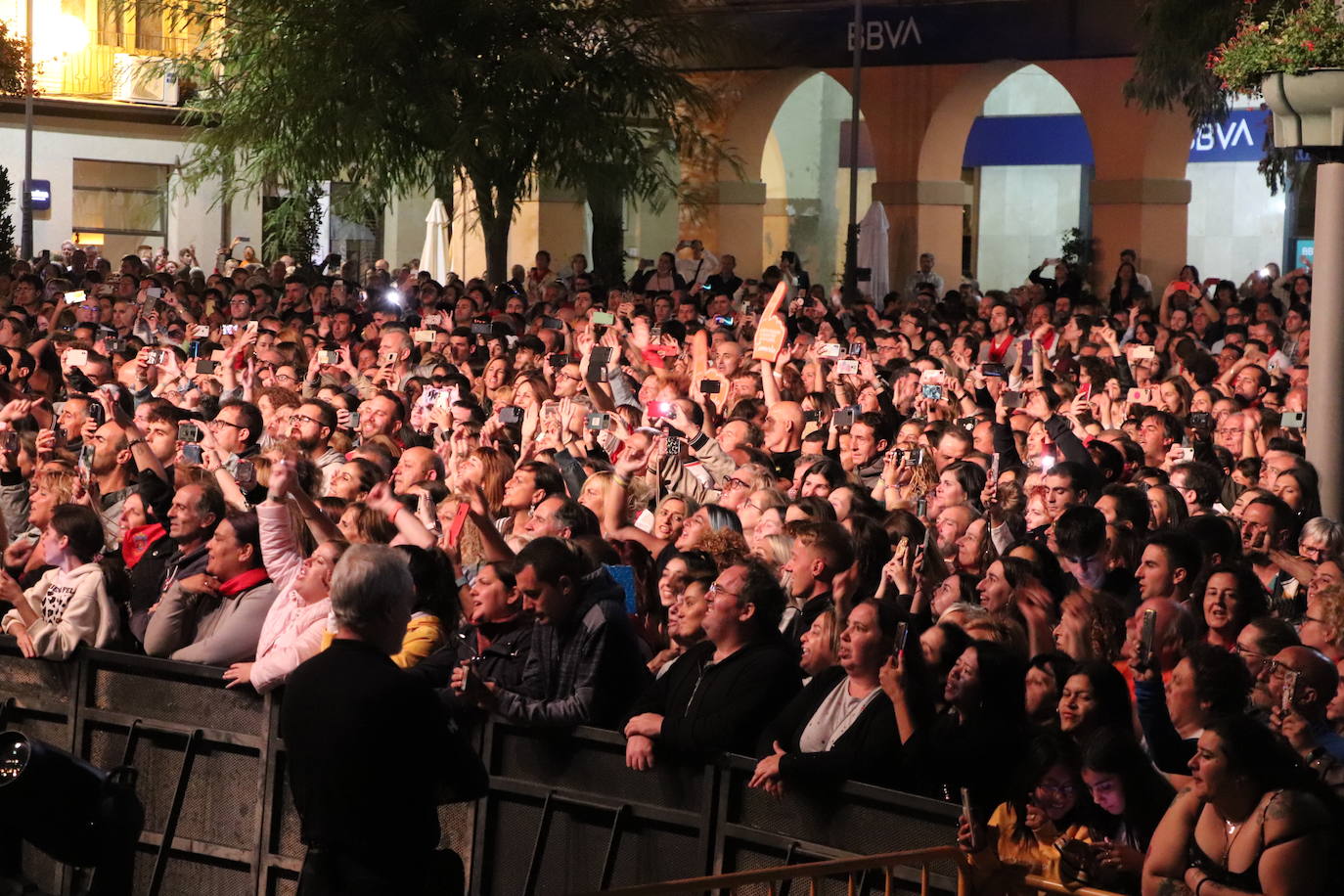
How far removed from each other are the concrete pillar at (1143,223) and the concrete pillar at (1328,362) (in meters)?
18.1

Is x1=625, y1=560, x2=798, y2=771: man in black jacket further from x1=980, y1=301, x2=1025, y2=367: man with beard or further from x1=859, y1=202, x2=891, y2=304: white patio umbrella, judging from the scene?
x1=859, y1=202, x2=891, y2=304: white patio umbrella

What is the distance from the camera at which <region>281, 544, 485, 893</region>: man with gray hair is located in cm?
568

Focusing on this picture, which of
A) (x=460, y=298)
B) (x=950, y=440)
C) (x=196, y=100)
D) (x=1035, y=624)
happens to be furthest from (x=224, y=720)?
(x=196, y=100)

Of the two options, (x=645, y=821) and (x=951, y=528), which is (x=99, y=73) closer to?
(x=951, y=528)

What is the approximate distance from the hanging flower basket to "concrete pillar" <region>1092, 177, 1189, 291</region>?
60.4 ft

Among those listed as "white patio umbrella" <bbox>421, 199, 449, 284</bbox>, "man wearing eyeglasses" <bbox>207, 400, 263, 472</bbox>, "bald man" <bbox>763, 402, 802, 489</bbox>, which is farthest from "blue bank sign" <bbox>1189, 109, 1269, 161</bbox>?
"man wearing eyeglasses" <bbox>207, 400, 263, 472</bbox>

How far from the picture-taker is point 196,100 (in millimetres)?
27547

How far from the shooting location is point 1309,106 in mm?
10523

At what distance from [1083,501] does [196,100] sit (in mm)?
20053

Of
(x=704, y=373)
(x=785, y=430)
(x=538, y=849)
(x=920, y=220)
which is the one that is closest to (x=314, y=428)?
(x=785, y=430)

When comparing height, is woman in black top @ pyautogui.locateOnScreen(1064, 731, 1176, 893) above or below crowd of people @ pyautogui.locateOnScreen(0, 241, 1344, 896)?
below

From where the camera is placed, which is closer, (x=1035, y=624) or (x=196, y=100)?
(x=1035, y=624)

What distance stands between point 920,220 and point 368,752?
25764 mm

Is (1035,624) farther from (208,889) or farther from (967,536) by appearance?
(208,889)
